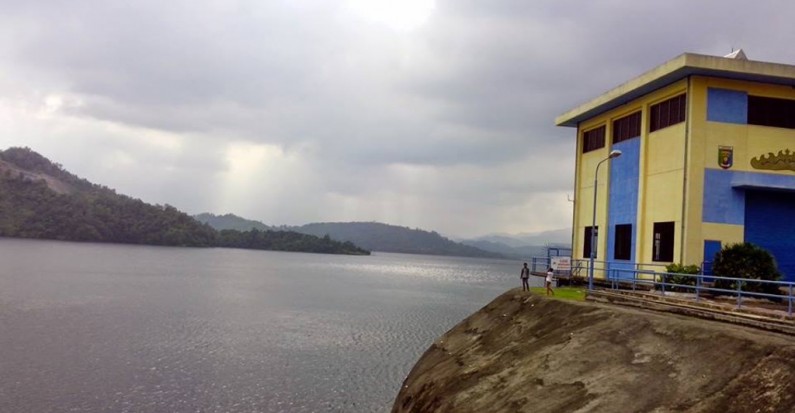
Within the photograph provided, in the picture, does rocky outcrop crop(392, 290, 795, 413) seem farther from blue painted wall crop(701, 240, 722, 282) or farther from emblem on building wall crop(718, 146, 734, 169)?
emblem on building wall crop(718, 146, 734, 169)

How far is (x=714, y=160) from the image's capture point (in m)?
27.2

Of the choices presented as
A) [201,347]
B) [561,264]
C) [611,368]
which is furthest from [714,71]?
[201,347]

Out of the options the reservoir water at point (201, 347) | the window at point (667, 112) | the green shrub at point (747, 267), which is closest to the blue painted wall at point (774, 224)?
the green shrub at point (747, 267)

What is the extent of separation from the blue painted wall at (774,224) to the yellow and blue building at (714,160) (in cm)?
5

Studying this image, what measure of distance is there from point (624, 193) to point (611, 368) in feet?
→ 72.2

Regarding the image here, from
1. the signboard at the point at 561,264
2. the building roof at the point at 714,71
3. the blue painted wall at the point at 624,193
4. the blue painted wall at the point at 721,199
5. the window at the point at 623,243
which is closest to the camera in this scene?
the building roof at the point at 714,71

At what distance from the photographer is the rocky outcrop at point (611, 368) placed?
10391 millimetres

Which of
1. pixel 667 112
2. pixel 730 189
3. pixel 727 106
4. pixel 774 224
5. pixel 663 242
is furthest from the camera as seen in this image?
pixel 667 112

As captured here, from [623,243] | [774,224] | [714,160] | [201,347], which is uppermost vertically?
[714,160]

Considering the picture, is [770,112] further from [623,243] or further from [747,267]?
[623,243]

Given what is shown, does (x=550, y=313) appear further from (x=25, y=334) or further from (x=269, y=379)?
(x=25, y=334)

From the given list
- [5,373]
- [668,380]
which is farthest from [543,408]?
[5,373]

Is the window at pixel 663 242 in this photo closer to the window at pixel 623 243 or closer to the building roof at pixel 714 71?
the window at pixel 623 243

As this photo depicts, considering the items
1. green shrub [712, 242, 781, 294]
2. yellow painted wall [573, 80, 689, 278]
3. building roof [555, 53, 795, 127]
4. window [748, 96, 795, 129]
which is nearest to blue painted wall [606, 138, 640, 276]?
yellow painted wall [573, 80, 689, 278]
